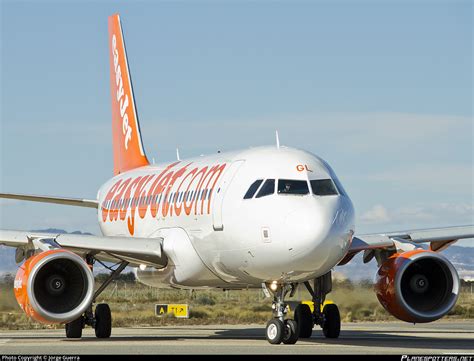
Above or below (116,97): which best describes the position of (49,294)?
below

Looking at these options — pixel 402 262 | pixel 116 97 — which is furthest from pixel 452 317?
pixel 402 262

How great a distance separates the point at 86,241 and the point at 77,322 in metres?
2.33

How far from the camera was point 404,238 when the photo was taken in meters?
25.9

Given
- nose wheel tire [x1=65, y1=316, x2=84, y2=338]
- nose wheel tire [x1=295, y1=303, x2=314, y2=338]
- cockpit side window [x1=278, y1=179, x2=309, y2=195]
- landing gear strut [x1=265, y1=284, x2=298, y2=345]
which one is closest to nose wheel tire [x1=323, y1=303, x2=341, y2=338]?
nose wheel tire [x1=295, y1=303, x2=314, y2=338]

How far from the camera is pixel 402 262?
2419 centimetres

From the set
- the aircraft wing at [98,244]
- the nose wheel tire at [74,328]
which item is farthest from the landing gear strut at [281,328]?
the nose wheel tire at [74,328]

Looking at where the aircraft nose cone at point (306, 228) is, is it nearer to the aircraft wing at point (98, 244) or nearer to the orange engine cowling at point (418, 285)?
the orange engine cowling at point (418, 285)

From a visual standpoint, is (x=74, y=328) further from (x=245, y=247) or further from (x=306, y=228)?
(x=306, y=228)

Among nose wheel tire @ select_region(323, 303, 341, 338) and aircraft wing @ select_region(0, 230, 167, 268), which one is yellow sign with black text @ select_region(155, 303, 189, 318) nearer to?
nose wheel tire @ select_region(323, 303, 341, 338)

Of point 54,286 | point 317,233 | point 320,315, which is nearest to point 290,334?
point 317,233

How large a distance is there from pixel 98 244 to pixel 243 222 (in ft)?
14.8

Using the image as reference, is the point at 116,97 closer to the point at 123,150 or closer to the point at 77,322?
the point at 123,150

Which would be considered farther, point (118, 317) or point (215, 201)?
point (118, 317)

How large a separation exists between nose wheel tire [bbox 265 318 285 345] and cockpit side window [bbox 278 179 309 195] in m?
2.54
